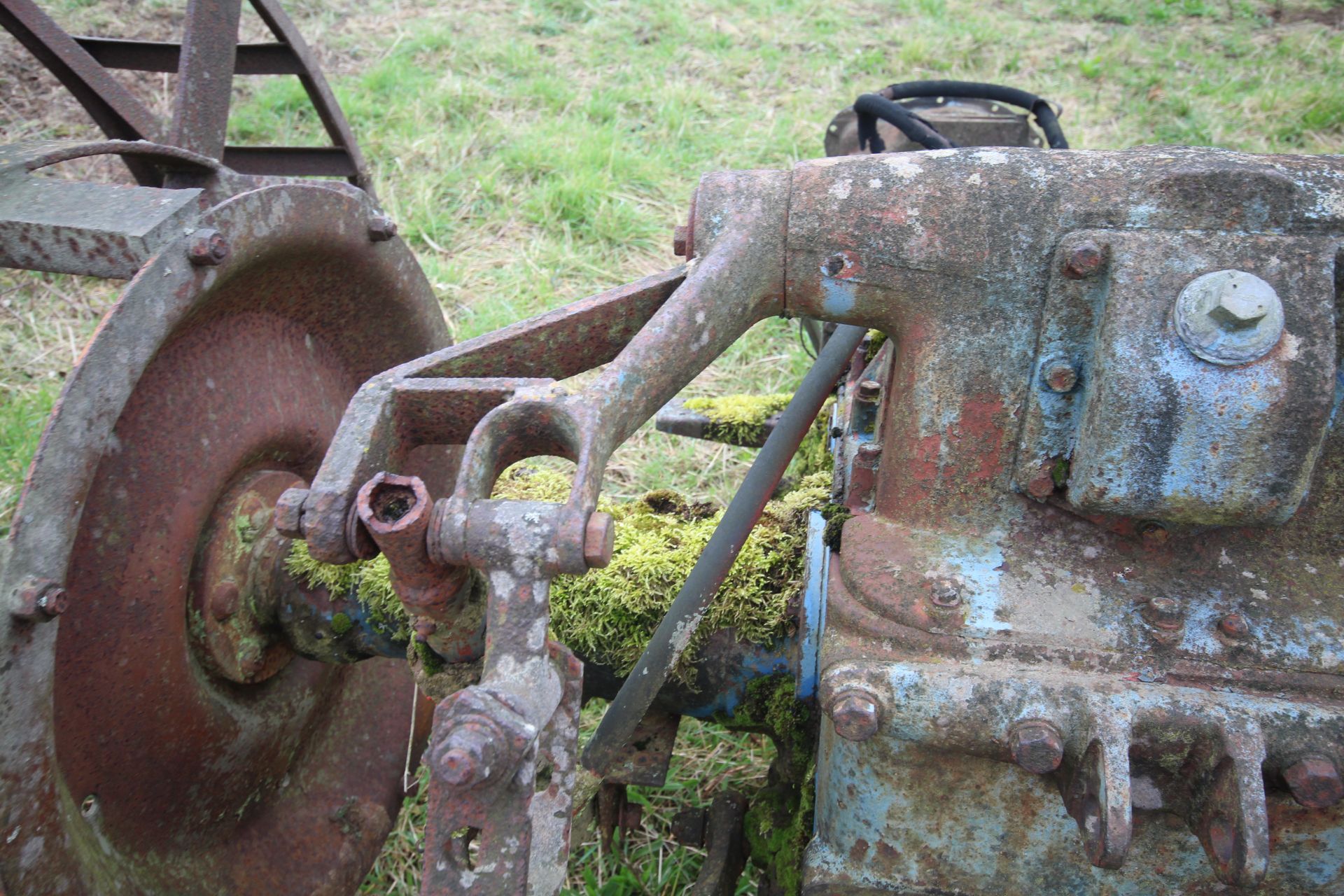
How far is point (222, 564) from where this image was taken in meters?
1.54

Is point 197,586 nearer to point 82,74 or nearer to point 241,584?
point 241,584

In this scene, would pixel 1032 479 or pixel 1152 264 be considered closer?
pixel 1152 264

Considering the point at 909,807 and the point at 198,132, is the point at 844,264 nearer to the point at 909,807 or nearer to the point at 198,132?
the point at 909,807

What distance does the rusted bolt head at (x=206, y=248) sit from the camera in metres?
1.26

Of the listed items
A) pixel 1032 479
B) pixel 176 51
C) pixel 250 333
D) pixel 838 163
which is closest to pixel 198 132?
pixel 176 51

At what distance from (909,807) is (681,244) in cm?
86

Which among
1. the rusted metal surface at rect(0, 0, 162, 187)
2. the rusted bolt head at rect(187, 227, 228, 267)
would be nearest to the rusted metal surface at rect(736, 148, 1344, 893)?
the rusted bolt head at rect(187, 227, 228, 267)

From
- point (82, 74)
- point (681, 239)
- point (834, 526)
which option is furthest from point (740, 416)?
point (82, 74)

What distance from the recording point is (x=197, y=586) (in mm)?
1510

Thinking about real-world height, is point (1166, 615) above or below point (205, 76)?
below

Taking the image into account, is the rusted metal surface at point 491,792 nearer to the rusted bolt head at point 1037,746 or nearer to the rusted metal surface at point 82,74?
the rusted bolt head at point 1037,746

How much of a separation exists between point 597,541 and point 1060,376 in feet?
2.22

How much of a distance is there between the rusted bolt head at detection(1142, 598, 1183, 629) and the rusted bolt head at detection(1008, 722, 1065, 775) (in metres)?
0.23

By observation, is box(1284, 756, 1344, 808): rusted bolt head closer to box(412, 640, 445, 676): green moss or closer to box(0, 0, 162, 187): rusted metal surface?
box(412, 640, 445, 676): green moss
